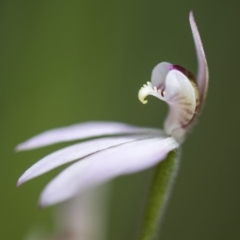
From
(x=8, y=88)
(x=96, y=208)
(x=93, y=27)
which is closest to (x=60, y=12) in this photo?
(x=93, y=27)

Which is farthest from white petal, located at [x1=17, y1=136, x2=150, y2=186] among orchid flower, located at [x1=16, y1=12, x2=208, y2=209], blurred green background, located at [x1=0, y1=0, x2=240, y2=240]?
blurred green background, located at [x1=0, y1=0, x2=240, y2=240]

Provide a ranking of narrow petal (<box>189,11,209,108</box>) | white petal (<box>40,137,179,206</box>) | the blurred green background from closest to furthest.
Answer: white petal (<box>40,137,179,206</box>), narrow petal (<box>189,11,209,108</box>), the blurred green background

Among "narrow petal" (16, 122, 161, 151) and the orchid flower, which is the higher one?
"narrow petal" (16, 122, 161, 151)

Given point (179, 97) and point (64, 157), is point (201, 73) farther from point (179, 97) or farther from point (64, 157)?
point (64, 157)

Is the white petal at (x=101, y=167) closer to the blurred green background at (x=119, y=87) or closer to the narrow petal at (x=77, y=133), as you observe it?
→ the narrow petal at (x=77, y=133)

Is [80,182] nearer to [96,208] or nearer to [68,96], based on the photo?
[96,208]

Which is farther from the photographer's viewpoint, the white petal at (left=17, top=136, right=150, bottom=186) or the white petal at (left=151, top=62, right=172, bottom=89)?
the white petal at (left=151, top=62, right=172, bottom=89)

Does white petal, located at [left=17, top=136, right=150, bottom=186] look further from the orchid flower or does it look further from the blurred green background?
the blurred green background
